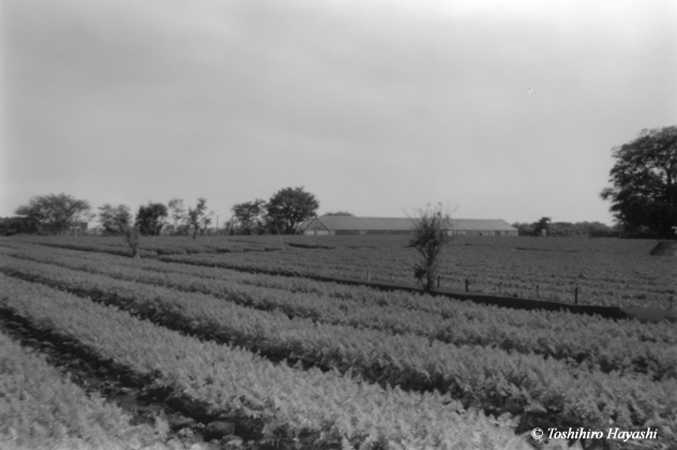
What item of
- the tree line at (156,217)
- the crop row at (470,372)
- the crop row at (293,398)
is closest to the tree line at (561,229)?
the tree line at (156,217)

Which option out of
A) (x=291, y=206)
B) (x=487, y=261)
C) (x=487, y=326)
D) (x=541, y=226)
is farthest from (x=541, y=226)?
(x=487, y=326)

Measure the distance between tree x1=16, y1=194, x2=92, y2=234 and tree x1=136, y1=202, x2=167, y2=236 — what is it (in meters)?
9.03

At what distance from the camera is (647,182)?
17.1 m

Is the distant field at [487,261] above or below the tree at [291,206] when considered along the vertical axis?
below

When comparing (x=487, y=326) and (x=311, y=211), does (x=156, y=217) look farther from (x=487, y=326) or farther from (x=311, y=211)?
(x=487, y=326)

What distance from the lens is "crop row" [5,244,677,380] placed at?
682 centimetres

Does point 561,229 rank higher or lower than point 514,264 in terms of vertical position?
higher

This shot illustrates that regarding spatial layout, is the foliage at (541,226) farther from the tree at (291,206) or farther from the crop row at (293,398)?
the crop row at (293,398)

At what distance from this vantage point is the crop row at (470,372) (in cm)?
485

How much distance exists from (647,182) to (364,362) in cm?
1472

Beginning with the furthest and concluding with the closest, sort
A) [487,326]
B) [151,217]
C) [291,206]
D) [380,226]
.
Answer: [380,226]
[151,217]
[291,206]
[487,326]

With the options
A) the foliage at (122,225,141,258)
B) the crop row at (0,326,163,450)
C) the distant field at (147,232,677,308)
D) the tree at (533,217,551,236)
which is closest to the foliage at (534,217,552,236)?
the tree at (533,217,551,236)

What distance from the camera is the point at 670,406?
4.65 metres

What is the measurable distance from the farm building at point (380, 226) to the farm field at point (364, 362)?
19594mm
